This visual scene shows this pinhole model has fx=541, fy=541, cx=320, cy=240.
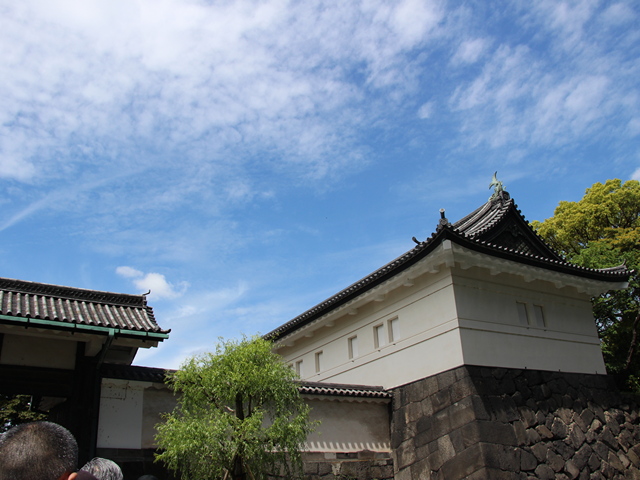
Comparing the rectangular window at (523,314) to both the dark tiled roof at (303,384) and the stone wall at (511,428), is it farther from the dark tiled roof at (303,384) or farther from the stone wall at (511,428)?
the dark tiled roof at (303,384)

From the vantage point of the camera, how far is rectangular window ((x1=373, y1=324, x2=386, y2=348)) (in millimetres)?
14342

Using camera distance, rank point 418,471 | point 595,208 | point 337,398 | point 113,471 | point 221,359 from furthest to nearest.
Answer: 1. point 595,208
2. point 337,398
3. point 418,471
4. point 221,359
5. point 113,471

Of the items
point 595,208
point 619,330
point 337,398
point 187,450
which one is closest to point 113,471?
point 187,450

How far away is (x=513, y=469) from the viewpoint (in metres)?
10.6

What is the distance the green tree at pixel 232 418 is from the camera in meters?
8.24

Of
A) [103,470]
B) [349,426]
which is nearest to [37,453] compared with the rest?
[103,470]

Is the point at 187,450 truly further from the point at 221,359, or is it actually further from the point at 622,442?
the point at 622,442

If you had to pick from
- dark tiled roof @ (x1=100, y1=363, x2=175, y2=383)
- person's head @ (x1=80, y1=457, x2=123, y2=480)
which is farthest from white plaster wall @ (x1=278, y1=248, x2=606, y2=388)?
person's head @ (x1=80, y1=457, x2=123, y2=480)

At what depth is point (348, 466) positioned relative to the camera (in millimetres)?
11891

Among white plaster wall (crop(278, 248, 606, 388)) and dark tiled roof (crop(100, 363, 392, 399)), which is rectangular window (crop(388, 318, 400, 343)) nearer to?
white plaster wall (crop(278, 248, 606, 388))

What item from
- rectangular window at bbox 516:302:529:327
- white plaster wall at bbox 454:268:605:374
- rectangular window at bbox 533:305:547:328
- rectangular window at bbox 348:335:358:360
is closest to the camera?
white plaster wall at bbox 454:268:605:374

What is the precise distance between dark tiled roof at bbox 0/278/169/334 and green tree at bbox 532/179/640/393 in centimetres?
1385

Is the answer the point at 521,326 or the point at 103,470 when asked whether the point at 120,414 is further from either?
the point at 521,326

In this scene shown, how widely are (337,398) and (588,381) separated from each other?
6.23 meters
